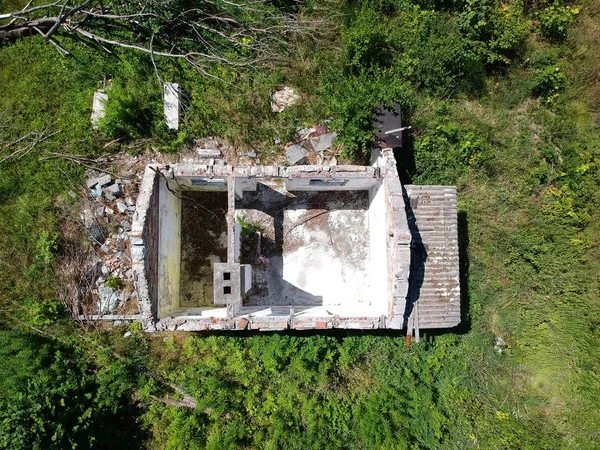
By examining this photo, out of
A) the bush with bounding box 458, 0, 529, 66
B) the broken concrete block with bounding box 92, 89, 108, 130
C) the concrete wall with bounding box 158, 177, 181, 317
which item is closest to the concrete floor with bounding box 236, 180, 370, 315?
the concrete wall with bounding box 158, 177, 181, 317

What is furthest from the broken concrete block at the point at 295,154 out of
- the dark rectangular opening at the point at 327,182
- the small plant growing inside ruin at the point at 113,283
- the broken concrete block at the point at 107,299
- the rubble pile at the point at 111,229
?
the broken concrete block at the point at 107,299

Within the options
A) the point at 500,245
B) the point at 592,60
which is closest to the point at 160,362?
the point at 500,245

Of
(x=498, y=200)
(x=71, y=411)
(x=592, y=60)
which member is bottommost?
(x=71, y=411)

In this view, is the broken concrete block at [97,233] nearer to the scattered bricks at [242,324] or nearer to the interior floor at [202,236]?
the interior floor at [202,236]

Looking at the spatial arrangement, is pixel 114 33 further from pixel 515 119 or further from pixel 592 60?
pixel 592 60

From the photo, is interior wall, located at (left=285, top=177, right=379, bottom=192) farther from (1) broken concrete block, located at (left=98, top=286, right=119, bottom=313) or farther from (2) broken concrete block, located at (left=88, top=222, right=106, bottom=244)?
(1) broken concrete block, located at (left=98, top=286, right=119, bottom=313)

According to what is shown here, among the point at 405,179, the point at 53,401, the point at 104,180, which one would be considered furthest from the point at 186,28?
the point at 53,401
